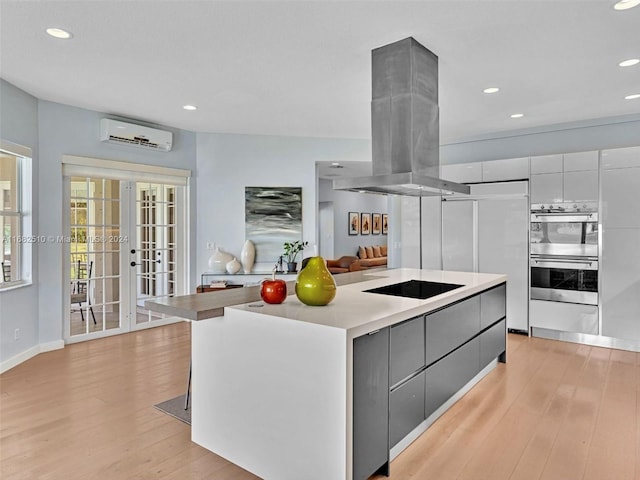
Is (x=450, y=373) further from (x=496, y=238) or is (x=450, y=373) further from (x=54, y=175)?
(x=54, y=175)

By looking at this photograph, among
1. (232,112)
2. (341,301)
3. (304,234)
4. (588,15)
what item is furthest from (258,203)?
(588,15)

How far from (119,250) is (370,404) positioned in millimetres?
4167

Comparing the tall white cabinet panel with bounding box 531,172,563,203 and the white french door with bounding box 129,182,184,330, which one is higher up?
the tall white cabinet panel with bounding box 531,172,563,203

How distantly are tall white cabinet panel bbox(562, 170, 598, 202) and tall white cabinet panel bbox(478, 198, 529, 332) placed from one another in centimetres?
44

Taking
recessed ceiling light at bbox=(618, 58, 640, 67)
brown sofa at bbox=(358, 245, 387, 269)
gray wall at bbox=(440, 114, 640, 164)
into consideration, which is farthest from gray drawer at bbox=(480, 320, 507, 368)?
brown sofa at bbox=(358, 245, 387, 269)

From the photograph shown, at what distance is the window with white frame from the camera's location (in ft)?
13.1

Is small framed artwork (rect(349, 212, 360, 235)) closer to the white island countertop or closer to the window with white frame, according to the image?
the white island countertop

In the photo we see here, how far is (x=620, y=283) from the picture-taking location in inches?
174

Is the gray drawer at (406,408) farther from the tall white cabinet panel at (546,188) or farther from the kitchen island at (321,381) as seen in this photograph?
the tall white cabinet panel at (546,188)

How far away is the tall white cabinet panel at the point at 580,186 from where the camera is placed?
4527 mm

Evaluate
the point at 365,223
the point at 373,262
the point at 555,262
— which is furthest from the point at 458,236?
the point at 365,223

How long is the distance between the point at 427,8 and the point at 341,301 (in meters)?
1.81

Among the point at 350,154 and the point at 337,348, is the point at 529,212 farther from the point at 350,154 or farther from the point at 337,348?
the point at 337,348

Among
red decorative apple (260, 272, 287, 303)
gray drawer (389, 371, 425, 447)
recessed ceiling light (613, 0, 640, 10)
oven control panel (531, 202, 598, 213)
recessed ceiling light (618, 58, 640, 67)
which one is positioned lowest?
gray drawer (389, 371, 425, 447)
